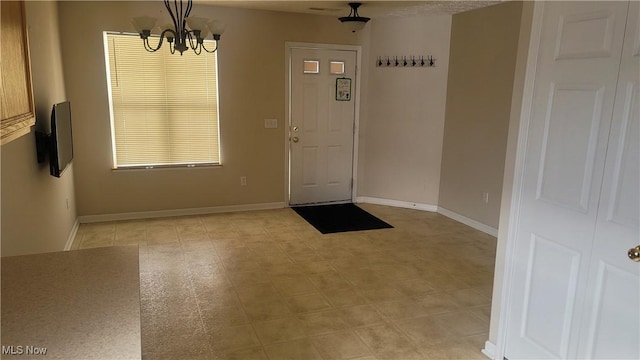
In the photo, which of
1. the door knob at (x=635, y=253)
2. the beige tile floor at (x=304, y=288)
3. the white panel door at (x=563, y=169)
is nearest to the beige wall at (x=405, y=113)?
the beige tile floor at (x=304, y=288)

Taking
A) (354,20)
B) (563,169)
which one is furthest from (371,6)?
(563,169)

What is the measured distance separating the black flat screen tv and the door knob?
11.9ft

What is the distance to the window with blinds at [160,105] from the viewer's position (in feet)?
16.2

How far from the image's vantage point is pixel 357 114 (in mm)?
6047

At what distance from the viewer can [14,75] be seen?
4.69ft

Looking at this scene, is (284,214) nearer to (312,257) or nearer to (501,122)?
(312,257)

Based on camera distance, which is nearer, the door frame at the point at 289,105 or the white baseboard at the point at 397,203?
the door frame at the point at 289,105

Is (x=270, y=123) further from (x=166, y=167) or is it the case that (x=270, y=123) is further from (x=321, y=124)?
(x=166, y=167)

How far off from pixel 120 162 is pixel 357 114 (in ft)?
10.2

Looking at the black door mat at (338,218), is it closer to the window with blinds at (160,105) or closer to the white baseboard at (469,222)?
the white baseboard at (469,222)

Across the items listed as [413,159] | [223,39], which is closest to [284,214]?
[413,159]

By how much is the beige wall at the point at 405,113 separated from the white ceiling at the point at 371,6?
321 millimetres
